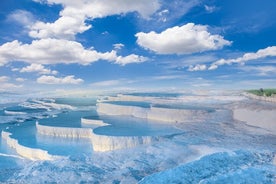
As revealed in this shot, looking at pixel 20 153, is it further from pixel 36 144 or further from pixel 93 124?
pixel 93 124

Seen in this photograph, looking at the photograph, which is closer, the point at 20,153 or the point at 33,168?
the point at 33,168

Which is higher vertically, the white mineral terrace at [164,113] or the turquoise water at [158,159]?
the white mineral terrace at [164,113]

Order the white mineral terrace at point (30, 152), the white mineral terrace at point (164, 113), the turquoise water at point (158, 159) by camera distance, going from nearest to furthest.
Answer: the turquoise water at point (158, 159) < the white mineral terrace at point (30, 152) < the white mineral terrace at point (164, 113)

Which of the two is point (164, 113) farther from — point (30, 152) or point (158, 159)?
point (30, 152)

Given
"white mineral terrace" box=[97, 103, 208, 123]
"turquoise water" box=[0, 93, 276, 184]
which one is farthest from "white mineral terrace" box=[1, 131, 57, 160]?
"white mineral terrace" box=[97, 103, 208, 123]

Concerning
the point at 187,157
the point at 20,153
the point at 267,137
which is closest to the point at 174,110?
the point at 267,137

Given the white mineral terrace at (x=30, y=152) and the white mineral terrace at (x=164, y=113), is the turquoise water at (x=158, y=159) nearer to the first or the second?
the white mineral terrace at (x=30, y=152)

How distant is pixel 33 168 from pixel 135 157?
3230mm

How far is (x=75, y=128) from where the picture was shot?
45.0 ft

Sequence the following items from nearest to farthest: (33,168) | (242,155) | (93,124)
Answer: (33,168)
(242,155)
(93,124)

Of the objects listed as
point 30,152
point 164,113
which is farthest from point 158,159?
point 164,113

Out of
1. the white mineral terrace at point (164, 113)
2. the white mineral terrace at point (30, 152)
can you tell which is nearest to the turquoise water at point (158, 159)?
the white mineral terrace at point (30, 152)

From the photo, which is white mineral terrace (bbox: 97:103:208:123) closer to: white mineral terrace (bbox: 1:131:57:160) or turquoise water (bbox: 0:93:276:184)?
turquoise water (bbox: 0:93:276:184)

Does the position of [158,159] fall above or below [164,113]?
below
